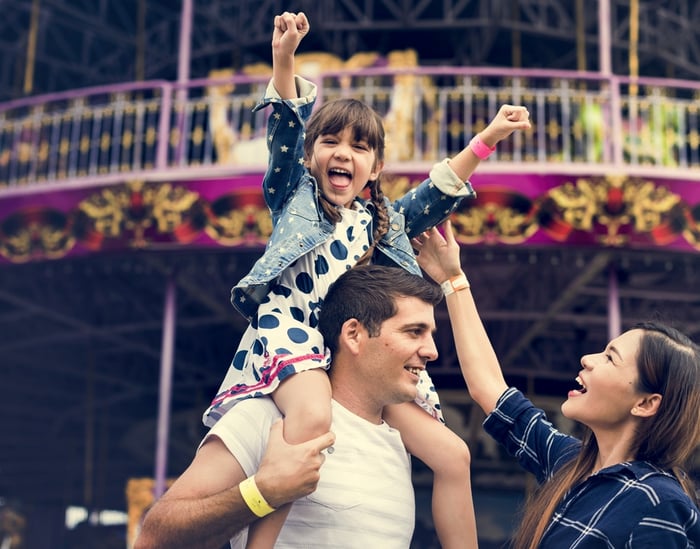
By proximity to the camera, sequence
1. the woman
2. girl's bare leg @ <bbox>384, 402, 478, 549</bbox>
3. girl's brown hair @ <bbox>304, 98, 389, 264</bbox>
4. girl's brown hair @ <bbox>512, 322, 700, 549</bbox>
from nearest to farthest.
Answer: the woman, girl's brown hair @ <bbox>512, 322, 700, 549</bbox>, girl's bare leg @ <bbox>384, 402, 478, 549</bbox>, girl's brown hair @ <bbox>304, 98, 389, 264</bbox>

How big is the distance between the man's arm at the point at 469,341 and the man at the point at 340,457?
1.52 ft

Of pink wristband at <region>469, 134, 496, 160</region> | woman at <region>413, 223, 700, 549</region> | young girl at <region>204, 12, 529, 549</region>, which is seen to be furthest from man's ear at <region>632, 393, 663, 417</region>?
pink wristband at <region>469, 134, 496, 160</region>

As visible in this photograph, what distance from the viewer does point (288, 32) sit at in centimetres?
317

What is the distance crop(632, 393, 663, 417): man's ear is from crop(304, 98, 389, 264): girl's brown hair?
1.02 m

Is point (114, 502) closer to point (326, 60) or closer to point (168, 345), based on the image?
point (326, 60)

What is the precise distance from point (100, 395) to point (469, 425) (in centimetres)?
623

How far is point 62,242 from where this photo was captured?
11117 mm

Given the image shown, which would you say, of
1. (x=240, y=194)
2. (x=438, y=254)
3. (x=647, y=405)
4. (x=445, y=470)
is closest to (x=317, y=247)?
(x=438, y=254)

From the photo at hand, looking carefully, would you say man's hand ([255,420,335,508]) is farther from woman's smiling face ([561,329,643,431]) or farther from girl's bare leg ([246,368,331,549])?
woman's smiling face ([561,329,643,431])

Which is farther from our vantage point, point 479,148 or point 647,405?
point 479,148

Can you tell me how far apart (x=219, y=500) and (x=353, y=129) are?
1328mm

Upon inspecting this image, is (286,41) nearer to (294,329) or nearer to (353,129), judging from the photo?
(353,129)

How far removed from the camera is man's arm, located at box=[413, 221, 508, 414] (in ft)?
12.0

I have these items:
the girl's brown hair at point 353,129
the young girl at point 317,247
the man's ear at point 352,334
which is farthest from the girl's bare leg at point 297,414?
the girl's brown hair at point 353,129
